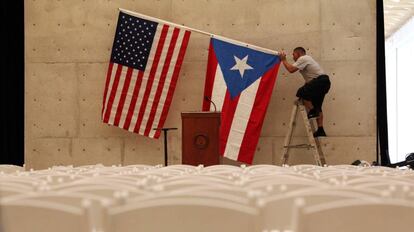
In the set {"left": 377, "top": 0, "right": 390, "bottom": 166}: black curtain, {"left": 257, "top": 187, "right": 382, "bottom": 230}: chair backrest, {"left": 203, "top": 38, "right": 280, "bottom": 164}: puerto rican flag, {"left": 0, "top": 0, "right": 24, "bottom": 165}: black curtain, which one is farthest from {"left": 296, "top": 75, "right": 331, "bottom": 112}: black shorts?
{"left": 257, "top": 187, "right": 382, "bottom": 230}: chair backrest

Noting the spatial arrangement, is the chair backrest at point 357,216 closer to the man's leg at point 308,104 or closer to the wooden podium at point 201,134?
the wooden podium at point 201,134

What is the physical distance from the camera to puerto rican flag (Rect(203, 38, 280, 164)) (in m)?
9.30

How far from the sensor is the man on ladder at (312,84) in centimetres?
920

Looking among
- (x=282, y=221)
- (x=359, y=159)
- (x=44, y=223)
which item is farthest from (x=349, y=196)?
(x=359, y=159)

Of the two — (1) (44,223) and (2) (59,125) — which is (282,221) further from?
(2) (59,125)

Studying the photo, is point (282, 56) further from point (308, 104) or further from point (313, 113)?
point (313, 113)

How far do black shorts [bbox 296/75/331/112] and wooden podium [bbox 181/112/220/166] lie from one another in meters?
1.64

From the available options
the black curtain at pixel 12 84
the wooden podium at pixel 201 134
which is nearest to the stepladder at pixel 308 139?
the wooden podium at pixel 201 134

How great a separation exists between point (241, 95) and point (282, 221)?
23.5 ft

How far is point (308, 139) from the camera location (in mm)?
9688

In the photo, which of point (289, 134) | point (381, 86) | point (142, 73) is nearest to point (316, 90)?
point (289, 134)

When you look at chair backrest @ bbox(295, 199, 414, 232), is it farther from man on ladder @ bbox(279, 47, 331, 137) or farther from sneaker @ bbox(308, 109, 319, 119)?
sneaker @ bbox(308, 109, 319, 119)

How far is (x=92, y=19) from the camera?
33.5ft

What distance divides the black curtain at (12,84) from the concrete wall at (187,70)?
16 cm
